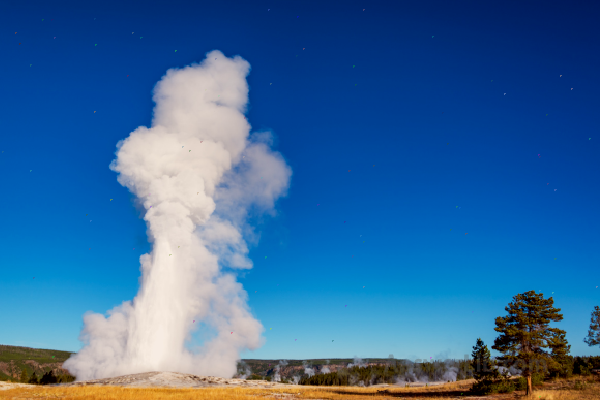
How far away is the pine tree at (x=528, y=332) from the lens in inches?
1335

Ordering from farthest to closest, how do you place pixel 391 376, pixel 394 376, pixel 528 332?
pixel 394 376, pixel 391 376, pixel 528 332

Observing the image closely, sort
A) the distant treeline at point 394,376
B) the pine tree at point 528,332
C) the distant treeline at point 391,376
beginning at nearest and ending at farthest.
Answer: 1. the pine tree at point 528,332
2. the distant treeline at point 394,376
3. the distant treeline at point 391,376

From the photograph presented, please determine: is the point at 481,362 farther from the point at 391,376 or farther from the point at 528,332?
the point at 391,376

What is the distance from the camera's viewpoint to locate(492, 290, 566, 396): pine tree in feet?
111

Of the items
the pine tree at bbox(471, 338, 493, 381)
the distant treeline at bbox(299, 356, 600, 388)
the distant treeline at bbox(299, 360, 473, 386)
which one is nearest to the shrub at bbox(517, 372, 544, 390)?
the pine tree at bbox(471, 338, 493, 381)

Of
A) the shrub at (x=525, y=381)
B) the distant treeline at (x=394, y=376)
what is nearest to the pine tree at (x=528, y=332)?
the shrub at (x=525, y=381)

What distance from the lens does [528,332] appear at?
1355 inches

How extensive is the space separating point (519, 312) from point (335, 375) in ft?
399

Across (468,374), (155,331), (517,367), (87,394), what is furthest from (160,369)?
(468,374)

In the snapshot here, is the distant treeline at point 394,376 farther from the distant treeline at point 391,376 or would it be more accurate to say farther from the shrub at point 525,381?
the shrub at point 525,381

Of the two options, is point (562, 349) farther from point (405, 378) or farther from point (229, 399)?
point (405, 378)

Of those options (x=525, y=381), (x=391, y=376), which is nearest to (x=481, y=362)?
(x=525, y=381)

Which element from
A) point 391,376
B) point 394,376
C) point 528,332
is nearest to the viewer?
point 528,332

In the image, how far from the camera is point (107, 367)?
53.4 m
